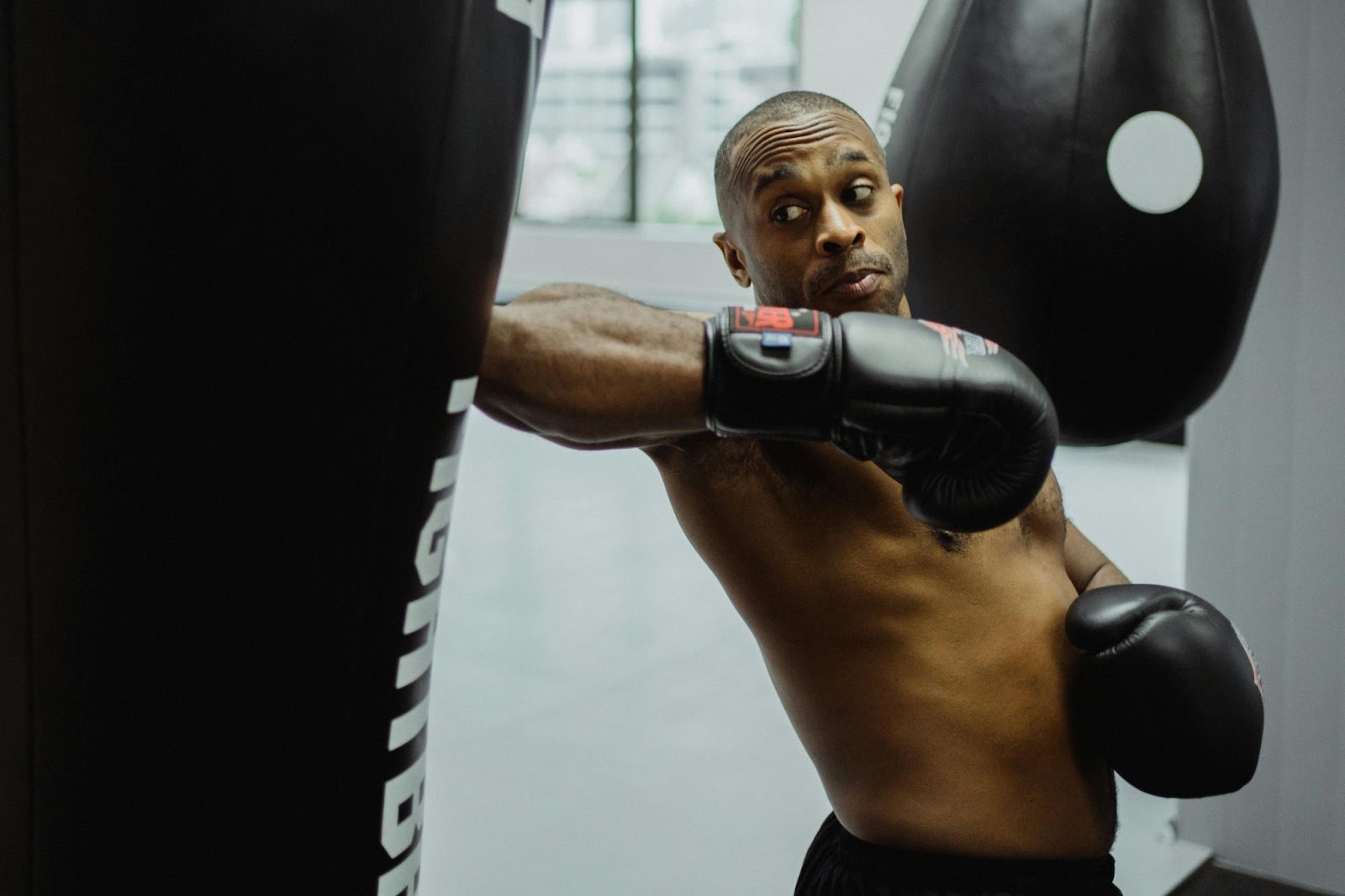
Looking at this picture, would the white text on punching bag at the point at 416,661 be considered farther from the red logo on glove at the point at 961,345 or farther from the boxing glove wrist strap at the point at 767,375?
the red logo on glove at the point at 961,345

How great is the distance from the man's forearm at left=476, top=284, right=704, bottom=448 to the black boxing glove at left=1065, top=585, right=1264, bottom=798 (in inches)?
24.4

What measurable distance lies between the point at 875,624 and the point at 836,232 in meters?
0.38

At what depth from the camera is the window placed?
8.23 meters

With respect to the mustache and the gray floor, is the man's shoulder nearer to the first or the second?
the mustache

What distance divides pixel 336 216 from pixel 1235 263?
127 centimetres

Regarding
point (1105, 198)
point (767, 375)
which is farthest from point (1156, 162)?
point (767, 375)

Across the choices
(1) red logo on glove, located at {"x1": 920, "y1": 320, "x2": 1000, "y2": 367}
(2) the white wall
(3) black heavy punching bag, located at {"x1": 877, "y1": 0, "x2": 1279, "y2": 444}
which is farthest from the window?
(1) red logo on glove, located at {"x1": 920, "y1": 320, "x2": 1000, "y2": 367}

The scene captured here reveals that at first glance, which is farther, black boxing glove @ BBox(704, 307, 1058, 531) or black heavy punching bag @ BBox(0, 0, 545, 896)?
black boxing glove @ BBox(704, 307, 1058, 531)

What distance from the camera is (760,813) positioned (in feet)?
9.01

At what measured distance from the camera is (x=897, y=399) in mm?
872

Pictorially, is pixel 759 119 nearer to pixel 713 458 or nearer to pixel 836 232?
pixel 836 232

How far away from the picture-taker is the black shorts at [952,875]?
4.09ft

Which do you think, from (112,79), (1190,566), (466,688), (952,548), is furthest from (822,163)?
(466,688)

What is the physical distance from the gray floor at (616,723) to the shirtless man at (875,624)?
1257mm
